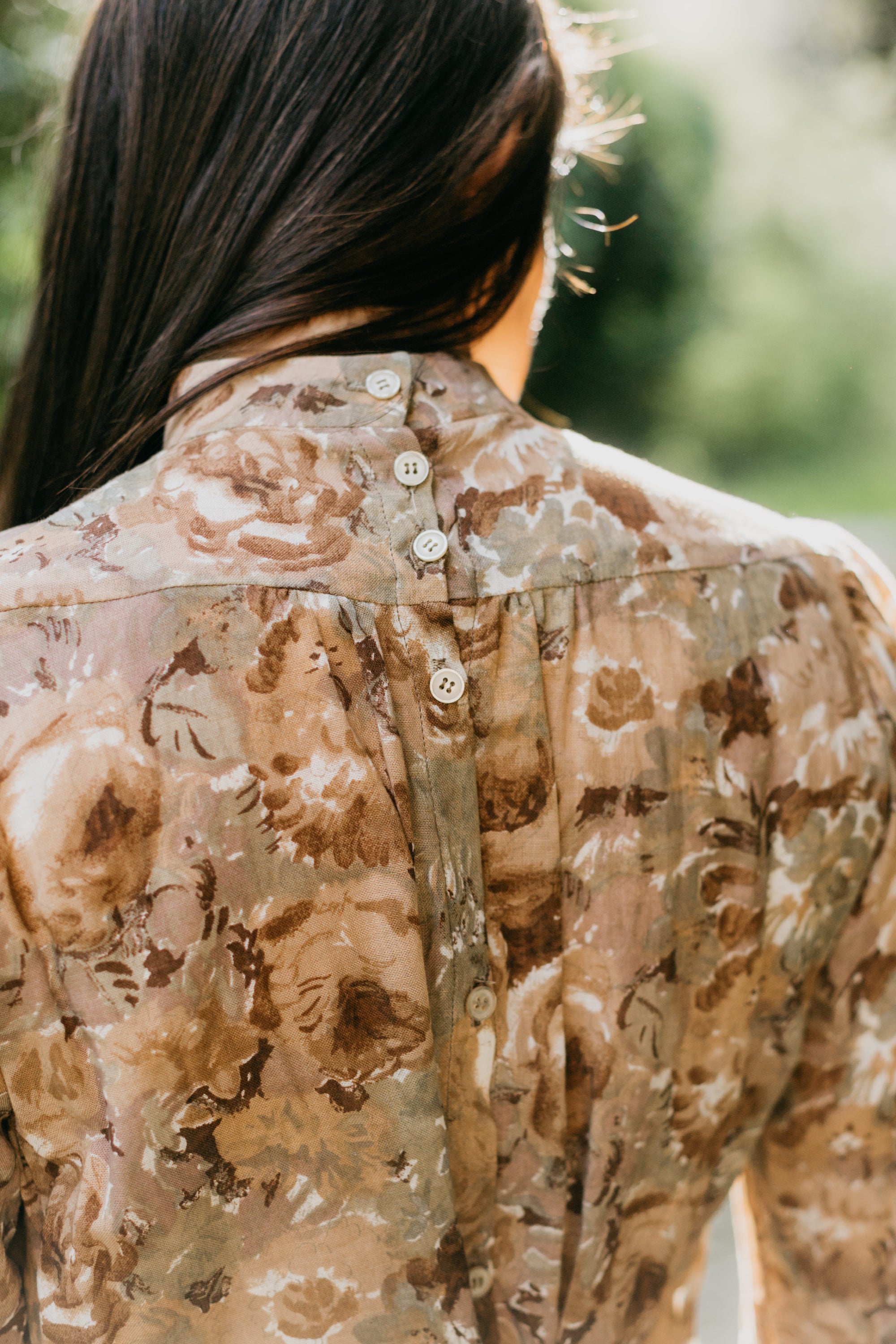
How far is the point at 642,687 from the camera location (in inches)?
34.4

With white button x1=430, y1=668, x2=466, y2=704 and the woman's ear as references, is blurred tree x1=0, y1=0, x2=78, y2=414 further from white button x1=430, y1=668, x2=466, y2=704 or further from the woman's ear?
white button x1=430, y1=668, x2=466, y2=704

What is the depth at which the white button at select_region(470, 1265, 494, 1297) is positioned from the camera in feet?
3.15

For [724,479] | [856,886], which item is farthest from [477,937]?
→ [724,479]

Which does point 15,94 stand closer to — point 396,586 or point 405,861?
point 396,586

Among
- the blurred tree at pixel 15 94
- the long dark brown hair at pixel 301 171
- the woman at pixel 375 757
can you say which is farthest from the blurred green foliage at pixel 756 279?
the woman at pixel 375 757

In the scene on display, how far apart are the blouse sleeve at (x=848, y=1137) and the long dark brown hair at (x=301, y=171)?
46 cm

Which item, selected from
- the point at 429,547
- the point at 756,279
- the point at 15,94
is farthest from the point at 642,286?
the point at 429,547

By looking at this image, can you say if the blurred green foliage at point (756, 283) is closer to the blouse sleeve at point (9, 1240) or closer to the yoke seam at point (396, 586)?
the yoke seam at point (396, 586)

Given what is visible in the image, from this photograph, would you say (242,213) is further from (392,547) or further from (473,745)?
(473,745)

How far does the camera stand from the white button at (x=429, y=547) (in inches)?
32.0

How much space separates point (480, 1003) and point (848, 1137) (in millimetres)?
502

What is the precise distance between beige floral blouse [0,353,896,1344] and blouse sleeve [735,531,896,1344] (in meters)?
0.01

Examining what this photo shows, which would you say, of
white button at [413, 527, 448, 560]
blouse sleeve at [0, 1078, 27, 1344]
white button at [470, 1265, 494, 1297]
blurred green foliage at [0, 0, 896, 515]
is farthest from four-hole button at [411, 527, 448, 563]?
blurred green foliage at [0, 0, 896, 515]

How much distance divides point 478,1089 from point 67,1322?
0.36 meters
